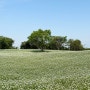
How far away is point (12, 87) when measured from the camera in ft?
56.6

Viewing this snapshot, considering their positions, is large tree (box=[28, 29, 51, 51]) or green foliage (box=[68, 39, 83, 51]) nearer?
large tree (box=[28, 29, 51, 51])

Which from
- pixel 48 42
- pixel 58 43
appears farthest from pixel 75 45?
pixel 48 42

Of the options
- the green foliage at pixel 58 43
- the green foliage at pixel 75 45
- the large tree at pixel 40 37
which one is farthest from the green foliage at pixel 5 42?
the large tree at pixel 40 37

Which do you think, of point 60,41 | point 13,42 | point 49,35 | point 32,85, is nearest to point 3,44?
point 13,42

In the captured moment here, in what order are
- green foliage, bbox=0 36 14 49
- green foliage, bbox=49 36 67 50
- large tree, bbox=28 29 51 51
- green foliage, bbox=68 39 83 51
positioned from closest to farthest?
large tree, bbox=28 29 51 51 → green foliage, bbox=0 36 14 49 → green foliage, bbox=68 39 83 51 → green foliage, bbox=49 36 67 50

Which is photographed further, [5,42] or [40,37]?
[5,42]

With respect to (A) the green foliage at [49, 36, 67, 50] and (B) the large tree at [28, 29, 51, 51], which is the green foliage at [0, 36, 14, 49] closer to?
(A) the green foliage at [49, 36, 67, 50]

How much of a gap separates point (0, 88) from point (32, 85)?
1790 mm

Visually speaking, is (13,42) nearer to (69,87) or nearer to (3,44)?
(3,44)

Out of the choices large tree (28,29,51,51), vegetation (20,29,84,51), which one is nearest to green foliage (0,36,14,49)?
vegetation (20,29,84,51)

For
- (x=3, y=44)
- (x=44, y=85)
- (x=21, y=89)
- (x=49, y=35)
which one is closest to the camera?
(x=21, y=89)

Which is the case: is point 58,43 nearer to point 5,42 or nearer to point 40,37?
point 5,42

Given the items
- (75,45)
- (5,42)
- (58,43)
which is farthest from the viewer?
(58,43)

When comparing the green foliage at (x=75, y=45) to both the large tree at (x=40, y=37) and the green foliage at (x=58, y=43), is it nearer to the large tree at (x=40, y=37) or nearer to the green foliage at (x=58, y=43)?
the green foliage at (x=58, y=43)
